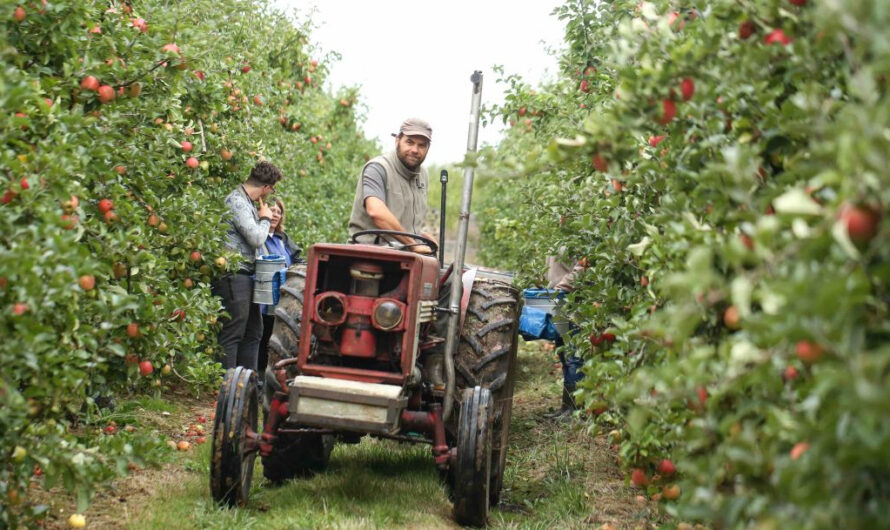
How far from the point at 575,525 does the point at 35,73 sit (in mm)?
3285

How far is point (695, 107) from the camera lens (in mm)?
2803

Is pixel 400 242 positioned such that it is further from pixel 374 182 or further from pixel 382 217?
pixel 374 182

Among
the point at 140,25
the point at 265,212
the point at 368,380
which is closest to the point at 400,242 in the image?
the point at 368,380

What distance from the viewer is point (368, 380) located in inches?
170

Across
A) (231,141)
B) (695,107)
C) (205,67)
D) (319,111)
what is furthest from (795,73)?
(319,111)

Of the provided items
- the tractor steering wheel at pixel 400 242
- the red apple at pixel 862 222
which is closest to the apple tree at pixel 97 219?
the tractor steering wheel at pixel 400 242

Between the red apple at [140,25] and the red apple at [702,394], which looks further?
the red apple at [140,25]

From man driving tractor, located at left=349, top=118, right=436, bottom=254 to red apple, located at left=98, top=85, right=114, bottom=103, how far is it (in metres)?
1.65

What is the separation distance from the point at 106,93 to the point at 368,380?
1755 mm

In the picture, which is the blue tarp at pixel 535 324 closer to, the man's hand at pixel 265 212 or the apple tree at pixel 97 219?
the man's hand at pixel 265 212

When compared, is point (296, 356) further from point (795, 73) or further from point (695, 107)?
point (795, 73)

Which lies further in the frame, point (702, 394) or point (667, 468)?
point (667, 468)

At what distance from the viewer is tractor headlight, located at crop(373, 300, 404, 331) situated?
14.1 feet

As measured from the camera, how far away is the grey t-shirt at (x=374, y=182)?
18.0 ft
